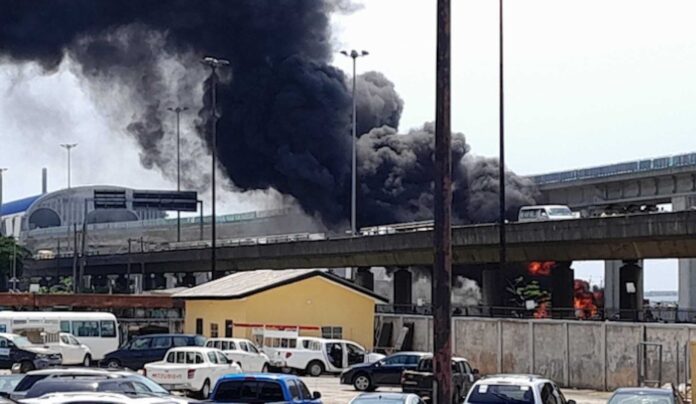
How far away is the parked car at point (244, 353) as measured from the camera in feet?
146

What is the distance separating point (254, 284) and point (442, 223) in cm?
3977

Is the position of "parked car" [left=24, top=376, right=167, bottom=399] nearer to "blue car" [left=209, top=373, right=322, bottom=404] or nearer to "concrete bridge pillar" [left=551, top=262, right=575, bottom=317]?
"blue car" [left=209, top=373, right=322, bottom=404]

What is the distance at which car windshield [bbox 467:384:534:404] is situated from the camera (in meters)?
23.0

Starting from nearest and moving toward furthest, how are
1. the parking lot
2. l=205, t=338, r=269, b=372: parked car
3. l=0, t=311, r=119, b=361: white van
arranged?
the parking lot → l=205, t=338, r=269, b=372: parked car → l=0, t=311, r=119, b=361: white van

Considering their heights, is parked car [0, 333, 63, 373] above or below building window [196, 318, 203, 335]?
below

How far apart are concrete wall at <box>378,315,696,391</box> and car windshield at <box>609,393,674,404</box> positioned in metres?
15.1

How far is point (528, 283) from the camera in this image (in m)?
96.1

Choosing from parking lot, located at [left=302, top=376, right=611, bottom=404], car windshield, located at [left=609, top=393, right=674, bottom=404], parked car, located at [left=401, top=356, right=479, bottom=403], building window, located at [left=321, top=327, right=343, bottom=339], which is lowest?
parking lot, located at [left=302, top=376, right=611, bottom=404]

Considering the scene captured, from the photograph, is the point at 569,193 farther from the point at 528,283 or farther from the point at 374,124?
the point at 374,124

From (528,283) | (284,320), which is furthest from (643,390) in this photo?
(528,283)

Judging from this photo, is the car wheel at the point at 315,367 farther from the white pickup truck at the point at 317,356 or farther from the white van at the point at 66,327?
the white van at the point at 66,327

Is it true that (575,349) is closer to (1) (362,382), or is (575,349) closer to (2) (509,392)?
(1) (362,382)

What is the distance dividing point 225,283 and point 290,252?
24767 millimetres

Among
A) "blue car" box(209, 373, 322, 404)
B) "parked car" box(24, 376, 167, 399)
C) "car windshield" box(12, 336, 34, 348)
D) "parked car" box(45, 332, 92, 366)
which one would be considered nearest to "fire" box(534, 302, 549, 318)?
"parked car" box(45, 332, 92, 366)
